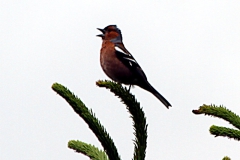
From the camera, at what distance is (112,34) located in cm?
964

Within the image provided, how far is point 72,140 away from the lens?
3662 millimetres

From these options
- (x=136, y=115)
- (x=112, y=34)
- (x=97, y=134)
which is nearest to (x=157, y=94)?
(x=112, y=34)

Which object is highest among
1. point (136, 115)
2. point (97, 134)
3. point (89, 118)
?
point (136, 115)

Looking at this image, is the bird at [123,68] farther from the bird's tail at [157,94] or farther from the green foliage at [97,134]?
the green foliage at [97,134]

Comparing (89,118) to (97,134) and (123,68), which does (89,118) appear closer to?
(97,134)

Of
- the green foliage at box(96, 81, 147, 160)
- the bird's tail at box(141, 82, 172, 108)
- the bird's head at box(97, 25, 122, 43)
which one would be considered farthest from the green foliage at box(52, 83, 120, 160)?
the bird's head at box(97, 25, 122, 43)

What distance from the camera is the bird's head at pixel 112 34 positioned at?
9.55 metres

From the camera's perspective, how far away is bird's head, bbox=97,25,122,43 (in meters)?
9.55

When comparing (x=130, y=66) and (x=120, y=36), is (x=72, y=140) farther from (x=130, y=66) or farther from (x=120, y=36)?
(x=120, y=36)

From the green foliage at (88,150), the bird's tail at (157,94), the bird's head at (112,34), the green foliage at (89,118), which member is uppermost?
the bird's head at (112,34)

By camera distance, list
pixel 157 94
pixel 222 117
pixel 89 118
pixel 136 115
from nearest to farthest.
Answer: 1. pixel 222 117
2. pixel 89 118
3. pixel 136 115
4. pixel 157 94

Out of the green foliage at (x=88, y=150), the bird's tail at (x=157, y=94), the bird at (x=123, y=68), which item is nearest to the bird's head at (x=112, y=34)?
the bird at (x=123, y=68)

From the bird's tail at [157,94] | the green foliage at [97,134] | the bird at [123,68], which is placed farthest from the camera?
the bird at [123,68]

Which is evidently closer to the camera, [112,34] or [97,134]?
[97,134]
